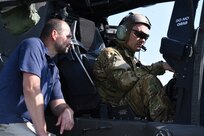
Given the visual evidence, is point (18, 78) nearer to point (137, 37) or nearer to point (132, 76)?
point (132, 76)

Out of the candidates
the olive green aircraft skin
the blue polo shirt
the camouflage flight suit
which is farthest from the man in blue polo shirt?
the camouflage flight suit

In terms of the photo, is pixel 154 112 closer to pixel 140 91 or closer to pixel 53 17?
pixel 140 91

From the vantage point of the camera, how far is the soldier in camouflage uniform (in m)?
4.06

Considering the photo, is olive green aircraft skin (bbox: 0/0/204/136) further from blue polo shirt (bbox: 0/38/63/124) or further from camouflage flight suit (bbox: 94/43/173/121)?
blue polo shirt (bbox: 0/38/63/124)

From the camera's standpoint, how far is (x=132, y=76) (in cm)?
417

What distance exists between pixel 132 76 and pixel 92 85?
0.36 metres

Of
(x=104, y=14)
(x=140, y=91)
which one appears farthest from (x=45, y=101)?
(x=104, y=14)

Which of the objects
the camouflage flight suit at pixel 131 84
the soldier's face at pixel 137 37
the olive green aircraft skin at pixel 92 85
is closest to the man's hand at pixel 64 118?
the olive green aircraft skin at pixel 92 85

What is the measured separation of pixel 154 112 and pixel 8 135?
3.53ft

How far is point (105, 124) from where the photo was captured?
12.7 feet

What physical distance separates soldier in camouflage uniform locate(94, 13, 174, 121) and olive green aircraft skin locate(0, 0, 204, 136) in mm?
121

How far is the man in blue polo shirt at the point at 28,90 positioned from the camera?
3.56 meters

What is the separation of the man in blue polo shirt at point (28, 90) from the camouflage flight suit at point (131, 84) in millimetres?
563

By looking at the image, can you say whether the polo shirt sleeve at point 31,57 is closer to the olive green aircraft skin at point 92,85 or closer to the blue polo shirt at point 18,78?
the blue polo shirt at point 18,78
